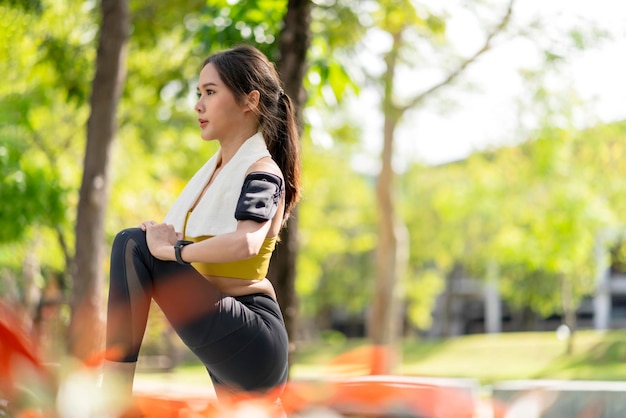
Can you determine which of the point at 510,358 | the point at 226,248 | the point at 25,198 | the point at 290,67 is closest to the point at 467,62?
the point at 25,198

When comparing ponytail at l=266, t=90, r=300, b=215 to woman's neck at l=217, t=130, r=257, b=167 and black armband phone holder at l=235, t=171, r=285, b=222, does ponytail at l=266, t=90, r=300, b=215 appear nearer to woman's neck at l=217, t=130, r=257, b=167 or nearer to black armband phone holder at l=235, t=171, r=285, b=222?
woman's neck at l=217, t=130, r=257, b=167

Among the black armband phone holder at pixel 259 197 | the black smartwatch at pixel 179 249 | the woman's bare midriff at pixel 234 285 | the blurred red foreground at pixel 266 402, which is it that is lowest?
the blurred red foreground at pixel 266 402

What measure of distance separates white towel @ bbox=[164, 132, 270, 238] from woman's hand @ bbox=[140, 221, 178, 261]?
0.39ft

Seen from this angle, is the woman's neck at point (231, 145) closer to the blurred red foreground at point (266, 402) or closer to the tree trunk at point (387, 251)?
the blurred red foreground at point (266, 402)

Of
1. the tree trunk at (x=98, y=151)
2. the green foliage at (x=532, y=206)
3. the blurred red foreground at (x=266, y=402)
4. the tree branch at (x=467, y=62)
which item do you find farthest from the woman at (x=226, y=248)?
the green foliage at (x=532, y=206)

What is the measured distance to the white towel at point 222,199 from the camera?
2.10m

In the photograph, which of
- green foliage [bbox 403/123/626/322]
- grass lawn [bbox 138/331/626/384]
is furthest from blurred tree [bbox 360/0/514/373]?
grass lawn [bbox 138/331/626/384]

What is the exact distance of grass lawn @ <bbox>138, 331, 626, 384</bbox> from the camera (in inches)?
929

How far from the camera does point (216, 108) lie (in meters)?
2.24

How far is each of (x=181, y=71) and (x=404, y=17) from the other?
9.21 feet

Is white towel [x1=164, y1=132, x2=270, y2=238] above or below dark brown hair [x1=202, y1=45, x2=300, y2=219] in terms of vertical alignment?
below

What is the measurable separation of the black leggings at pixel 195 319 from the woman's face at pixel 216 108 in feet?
1.36

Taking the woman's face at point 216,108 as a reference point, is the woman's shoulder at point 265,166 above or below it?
below

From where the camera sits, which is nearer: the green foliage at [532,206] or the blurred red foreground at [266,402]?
the blurred red foreground at [266,402]
